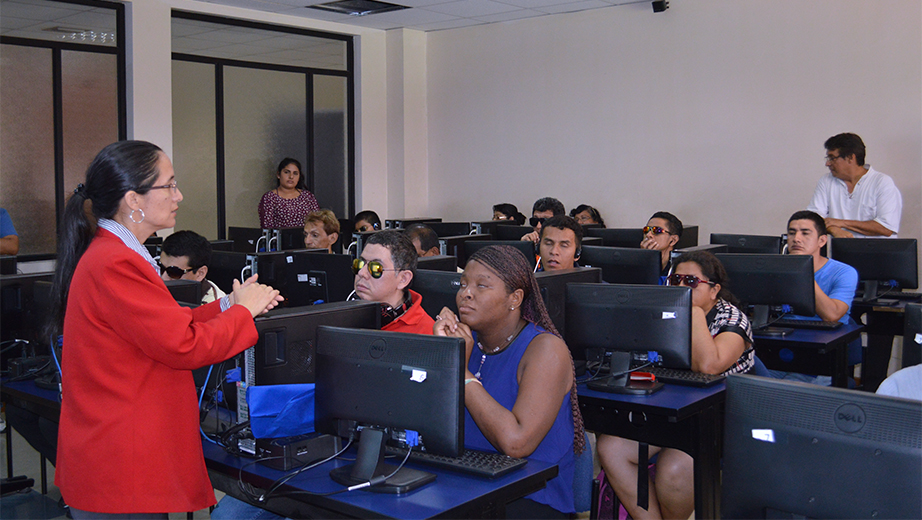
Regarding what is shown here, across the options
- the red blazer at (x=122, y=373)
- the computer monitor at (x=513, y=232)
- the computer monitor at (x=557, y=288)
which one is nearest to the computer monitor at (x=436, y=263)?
the computer monitor at (x=557, y=288)

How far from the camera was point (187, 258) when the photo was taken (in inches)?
155

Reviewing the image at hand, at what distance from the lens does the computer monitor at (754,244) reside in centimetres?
490

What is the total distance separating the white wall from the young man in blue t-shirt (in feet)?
7.37

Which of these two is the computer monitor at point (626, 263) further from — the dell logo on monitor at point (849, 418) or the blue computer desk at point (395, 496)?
the dell logo on monitor at point (849, 418)

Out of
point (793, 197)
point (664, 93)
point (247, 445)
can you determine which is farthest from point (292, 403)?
point (664, 93)

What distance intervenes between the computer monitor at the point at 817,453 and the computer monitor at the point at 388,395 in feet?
1.99

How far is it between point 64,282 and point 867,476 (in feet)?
5.78

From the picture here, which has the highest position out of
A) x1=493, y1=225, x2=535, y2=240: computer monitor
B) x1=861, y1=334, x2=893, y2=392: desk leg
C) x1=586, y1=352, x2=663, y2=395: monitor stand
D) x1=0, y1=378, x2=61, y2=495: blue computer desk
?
x1=493, y1=225, x2=535, y2=240: computer monitor

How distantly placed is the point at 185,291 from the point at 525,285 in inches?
57.0

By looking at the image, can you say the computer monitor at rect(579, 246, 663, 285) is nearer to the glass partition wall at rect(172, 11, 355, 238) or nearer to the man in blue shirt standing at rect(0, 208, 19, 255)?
the man in blue shirt standing at rect(0, 208, 19, 255)

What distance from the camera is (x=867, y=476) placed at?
1353mm

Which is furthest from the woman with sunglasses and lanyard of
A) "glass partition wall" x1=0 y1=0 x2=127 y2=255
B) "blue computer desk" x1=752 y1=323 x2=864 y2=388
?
"glass partition wall" x1=0 y1=0 x2=127 y2=255

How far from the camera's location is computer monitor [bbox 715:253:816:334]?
12.1 ft

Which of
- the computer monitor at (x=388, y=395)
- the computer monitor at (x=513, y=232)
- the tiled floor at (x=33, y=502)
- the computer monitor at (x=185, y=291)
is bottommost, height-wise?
the tiled floor at (x=33, y=502)
